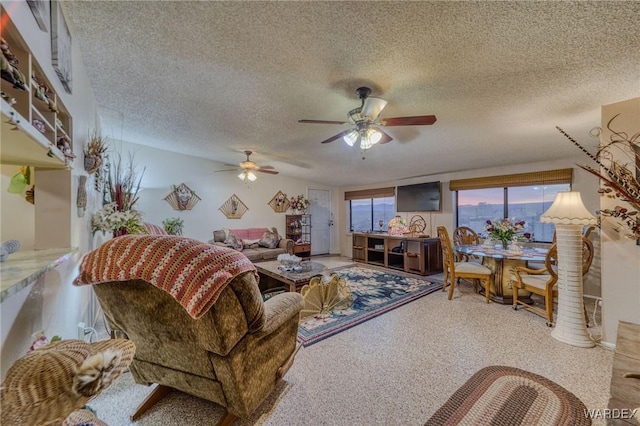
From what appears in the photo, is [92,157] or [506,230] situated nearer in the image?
[92,157]

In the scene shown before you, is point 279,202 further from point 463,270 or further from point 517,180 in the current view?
point 517,180

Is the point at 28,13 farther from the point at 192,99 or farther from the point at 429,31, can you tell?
the point at 429,31

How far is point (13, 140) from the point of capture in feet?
2.94

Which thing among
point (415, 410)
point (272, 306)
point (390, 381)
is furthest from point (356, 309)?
point (272, 306)

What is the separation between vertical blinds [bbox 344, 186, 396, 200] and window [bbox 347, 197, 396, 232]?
0.18 metres

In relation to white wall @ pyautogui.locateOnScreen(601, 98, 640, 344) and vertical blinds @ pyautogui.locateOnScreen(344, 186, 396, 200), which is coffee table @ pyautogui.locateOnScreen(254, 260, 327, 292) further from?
vertical blinds @ pyautogui.locateOnScreen(344, 186, 396, 200)

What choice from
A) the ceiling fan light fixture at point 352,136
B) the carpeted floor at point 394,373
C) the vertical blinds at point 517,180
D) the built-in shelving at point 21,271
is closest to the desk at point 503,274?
the carpeted floor at point 394,373

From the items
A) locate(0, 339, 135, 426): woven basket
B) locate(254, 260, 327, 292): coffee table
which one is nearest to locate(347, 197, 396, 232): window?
locate(254, 260, 327, 292): coffee table

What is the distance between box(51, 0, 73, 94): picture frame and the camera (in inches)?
53.6

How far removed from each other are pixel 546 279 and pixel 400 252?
2707 mm

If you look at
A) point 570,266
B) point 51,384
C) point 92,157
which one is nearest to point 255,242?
point 92,157

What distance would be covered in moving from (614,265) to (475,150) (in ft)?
6.77

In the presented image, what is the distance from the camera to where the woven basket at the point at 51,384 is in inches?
21.2

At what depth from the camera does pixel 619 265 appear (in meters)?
2.24
